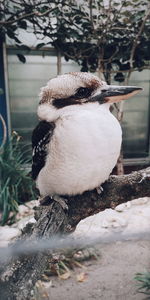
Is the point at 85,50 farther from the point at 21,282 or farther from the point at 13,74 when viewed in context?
the point at 21,282

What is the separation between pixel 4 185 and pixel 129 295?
965 mm

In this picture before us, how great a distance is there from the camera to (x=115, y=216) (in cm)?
167

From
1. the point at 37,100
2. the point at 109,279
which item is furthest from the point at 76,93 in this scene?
the point at 37,100

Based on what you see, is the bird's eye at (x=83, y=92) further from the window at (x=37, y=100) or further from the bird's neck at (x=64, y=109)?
the window at (x=37, y=100)

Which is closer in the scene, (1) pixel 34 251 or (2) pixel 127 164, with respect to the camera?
(1) pixel 34 251

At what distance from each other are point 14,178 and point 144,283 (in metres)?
0.99

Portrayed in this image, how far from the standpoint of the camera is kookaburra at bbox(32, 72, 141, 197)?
564 mm

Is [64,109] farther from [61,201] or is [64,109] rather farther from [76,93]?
[61,201]

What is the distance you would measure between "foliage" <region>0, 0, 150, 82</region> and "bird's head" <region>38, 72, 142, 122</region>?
0.83 metres

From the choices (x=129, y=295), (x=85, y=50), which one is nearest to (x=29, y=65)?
(x=85, y=50)

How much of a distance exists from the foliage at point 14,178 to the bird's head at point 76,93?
1.27m

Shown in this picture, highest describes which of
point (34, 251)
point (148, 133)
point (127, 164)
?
point (34, 251)

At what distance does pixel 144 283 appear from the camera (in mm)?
1238

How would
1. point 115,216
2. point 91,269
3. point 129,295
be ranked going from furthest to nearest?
point 115,216 → point 91,269 → point 129,295
